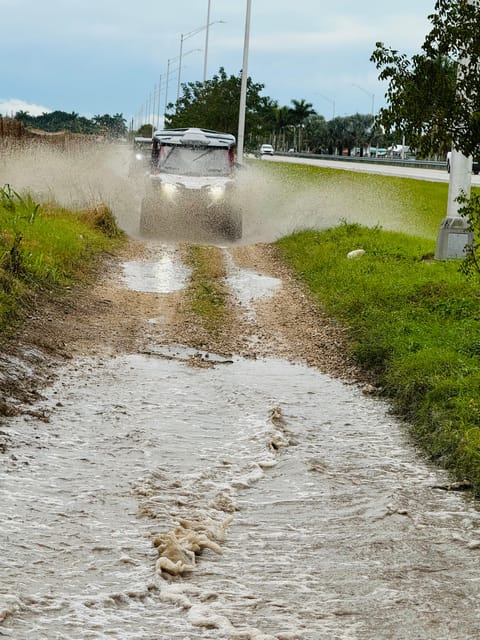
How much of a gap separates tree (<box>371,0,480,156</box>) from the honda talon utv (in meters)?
11.9

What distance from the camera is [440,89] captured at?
32.8ft

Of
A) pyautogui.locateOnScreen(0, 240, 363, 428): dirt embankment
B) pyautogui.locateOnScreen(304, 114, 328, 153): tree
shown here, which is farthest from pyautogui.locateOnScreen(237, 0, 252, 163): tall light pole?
pyautogui.locateOnScreen(304, 114, 328, 153): tree

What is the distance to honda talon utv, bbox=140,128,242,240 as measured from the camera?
22000mm

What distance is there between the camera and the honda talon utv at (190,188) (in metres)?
22.0

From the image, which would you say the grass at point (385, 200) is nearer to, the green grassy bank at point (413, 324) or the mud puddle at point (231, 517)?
the green grassy bank at point (413, 324)

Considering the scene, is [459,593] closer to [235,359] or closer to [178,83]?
[235,359]

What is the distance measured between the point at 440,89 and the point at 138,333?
A: 4146 mm

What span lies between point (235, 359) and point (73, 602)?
5.94m

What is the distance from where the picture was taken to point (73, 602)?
4992 millimetres

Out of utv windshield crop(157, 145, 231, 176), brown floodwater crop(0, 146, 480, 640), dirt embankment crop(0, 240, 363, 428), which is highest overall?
utv windshield crop(157, 145, 231, 176)

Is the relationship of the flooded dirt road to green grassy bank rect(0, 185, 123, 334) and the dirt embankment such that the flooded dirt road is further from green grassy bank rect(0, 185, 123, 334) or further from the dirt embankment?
green grassy bank rect(0, 185, 123, 334)

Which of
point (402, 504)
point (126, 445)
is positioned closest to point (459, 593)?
point (402, 504)

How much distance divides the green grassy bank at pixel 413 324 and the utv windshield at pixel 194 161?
2937mm

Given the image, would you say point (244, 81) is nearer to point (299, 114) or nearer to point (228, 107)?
point (228, 107)
